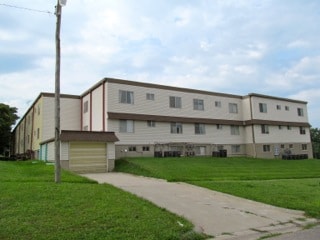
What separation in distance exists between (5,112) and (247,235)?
153 feet

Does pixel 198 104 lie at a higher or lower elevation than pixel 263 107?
lower

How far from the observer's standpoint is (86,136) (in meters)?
22.2

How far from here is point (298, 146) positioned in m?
41.7

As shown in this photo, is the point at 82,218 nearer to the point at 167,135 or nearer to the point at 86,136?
the point at 86,136

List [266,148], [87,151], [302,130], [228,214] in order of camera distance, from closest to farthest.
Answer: [228,214]
[87,151]
[266,148]
[302,130]

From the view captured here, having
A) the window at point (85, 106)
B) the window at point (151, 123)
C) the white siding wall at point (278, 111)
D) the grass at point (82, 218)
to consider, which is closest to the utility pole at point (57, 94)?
the grass at point (82, 218)

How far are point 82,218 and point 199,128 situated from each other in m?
27.1

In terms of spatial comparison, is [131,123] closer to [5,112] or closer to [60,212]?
[60,212]

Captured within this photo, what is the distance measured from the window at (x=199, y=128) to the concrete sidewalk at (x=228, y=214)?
21.1 meters

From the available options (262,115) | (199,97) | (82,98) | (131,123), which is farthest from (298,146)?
(82,98)

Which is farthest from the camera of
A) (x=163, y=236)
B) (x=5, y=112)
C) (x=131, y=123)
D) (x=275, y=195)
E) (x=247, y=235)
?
(x=5, y=112)

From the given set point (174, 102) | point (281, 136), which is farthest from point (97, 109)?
point (281, 136)

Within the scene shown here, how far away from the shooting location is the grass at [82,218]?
6.00 metres

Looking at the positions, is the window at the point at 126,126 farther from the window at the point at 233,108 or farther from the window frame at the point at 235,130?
the window at the point at 233,108
